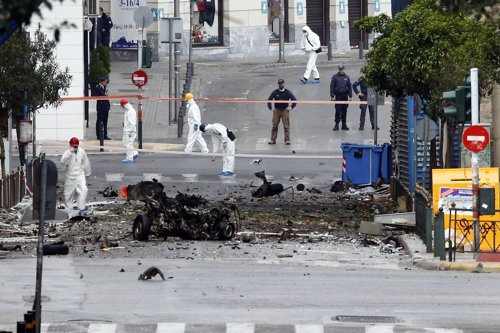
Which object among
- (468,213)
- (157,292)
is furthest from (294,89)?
(157,292)

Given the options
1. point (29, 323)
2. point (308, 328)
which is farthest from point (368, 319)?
point (29, 323)

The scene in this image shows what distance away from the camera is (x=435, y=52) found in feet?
89.8

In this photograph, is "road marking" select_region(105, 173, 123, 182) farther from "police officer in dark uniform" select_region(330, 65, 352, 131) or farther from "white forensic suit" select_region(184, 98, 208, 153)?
"police officer in dark uniform" select_region(330, 65, 352, 131)

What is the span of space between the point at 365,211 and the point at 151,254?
7589 mm

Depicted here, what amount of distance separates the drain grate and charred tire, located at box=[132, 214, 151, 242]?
25.4ft

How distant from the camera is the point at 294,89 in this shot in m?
49.8

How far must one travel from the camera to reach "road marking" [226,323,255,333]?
15719mm

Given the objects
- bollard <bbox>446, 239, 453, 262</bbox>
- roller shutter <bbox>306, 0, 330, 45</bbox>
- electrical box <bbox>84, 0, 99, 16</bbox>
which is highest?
roller shutter <bbox>306, 0, 330, 45</bbox>

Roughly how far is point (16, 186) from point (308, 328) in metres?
14.8

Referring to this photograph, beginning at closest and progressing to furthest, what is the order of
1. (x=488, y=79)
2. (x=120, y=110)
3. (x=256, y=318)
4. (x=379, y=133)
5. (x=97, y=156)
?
(x=256, y=318)
(x=488, y=79)
(x=97, y=156)
(x=379, y=133)
(x=120, y=110)

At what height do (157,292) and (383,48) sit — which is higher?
(383,48)

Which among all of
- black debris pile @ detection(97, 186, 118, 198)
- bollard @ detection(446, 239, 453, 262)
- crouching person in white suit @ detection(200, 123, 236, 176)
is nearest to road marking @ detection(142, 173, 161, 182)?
crouching person in white suit @ detection(200, 123, 236, 176)

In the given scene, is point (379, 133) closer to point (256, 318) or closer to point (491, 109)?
point (491, 109)

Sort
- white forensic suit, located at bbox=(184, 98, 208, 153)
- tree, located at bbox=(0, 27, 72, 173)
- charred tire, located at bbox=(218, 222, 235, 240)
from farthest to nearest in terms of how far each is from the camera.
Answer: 1. white forensic suit, located at bbox=(184, 98, 208, 153)
2. tree, located at bbox=(0, 27, 72, 173)
3. charred tire, located at bbox=(218, 222, 235, 240)
